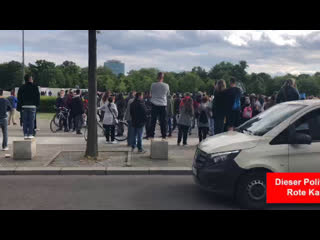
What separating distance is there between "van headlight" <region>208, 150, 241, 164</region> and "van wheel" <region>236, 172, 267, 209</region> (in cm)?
35

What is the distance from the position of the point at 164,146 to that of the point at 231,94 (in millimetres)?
2354

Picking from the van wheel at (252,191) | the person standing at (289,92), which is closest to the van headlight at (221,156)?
the van wheel at (252,191)

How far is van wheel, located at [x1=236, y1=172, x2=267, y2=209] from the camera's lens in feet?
18.2

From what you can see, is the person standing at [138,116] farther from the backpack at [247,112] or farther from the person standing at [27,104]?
the backpack at [247,112]

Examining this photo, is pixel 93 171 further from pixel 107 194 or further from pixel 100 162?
pixel 107 194

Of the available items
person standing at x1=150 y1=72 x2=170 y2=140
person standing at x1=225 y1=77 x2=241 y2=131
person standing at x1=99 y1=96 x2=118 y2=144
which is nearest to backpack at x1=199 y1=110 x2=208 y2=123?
person standing at x1=225 y1=77 x2=241 y2=131

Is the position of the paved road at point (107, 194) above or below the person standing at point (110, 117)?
below

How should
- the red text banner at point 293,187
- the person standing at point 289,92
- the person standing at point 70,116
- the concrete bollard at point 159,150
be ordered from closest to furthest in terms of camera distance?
the red text banner at point 293,187
the concrete bollard at point 159,150
the person standing at point 289,92
the person standing at point 70,116

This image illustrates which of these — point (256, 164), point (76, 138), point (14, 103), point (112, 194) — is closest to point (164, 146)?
point (112, 194)

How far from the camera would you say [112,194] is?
657cm

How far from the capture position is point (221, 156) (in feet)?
18.6

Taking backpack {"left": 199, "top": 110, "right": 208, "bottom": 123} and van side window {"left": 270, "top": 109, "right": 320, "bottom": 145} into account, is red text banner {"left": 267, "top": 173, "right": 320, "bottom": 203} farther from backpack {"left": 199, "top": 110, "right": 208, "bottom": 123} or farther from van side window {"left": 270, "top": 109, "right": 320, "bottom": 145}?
backpack {"left": 199, "top": 110, "right": 208, "bottom": 123}

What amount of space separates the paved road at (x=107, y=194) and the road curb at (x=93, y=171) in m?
0.27

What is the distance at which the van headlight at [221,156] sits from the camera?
5.61 meters
